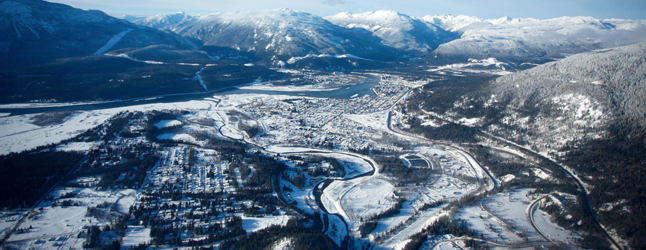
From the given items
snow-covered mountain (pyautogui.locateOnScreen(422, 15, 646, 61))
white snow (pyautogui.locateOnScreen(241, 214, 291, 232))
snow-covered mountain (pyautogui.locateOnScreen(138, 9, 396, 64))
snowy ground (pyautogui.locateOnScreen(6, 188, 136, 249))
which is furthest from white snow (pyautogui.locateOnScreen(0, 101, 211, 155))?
snow-covered mountain (pyautogui.locateOnScreen(422, 15, 646, 61))

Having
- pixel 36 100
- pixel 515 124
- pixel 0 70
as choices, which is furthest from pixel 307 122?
pixel 0 70

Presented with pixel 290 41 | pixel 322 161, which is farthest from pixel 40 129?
pixel 290 41

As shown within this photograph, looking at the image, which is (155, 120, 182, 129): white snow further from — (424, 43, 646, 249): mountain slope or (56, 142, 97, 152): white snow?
(424, 43, 646, 249): mountain slope

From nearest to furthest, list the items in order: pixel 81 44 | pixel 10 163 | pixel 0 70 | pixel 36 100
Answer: pixel 10 163 < pixel 36 100 < pixel 0 70 < pixel 81 44

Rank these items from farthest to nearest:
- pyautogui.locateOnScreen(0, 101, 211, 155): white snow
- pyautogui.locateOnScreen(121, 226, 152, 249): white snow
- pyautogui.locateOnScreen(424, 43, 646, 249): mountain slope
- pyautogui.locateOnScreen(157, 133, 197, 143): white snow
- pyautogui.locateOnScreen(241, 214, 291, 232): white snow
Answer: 1. pyautogui.locateOnScreen(157, 133, 197, 143): white snow
2. pyautogui.locateOnScreen(0, 101, 211, 155): white snow
3. pyautogui.locateOnScreen(424, 43, 646, 249): mountain slope
4. pyautogui.locateOnScreen(241, 214, 291, 232): white snow
5. pyautogui.locateOnScreen(121, 226, 152, 249): white snow

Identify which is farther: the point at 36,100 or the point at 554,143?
the point at 36,100

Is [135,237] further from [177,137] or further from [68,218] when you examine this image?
[177,137]

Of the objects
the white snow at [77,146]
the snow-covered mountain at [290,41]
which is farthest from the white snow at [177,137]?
the snow-covered mountain at [290,41]

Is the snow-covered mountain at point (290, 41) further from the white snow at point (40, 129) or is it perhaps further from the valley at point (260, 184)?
the valley at point (260, 184)

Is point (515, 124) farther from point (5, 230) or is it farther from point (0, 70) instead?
point (0, 70)
